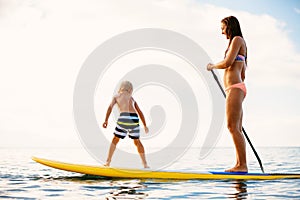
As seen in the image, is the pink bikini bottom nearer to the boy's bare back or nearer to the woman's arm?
the woman's arm

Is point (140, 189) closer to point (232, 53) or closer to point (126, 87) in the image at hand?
point (126, 87)

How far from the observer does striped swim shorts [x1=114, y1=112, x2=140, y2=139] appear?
24.6 feet

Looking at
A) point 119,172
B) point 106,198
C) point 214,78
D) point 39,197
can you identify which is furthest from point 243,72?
point 39,197

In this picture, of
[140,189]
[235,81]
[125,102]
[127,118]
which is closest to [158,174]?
[140,189]

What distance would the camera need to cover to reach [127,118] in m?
7.58

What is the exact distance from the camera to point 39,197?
16.3 feet

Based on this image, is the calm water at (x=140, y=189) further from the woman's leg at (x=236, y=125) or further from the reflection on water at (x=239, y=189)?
A: the woman's leg at (x=236, y=125)

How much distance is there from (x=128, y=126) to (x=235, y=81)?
2147mm

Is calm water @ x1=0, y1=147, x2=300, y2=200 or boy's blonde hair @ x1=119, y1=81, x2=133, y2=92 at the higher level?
boy's blonde hair @ x1=119, y1=81, x2=133, y2=92

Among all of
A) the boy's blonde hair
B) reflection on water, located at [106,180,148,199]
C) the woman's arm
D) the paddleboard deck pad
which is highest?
the woman's arm

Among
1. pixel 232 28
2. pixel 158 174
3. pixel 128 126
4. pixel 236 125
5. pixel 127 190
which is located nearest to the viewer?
pixel 127 190

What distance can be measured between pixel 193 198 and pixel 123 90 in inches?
129

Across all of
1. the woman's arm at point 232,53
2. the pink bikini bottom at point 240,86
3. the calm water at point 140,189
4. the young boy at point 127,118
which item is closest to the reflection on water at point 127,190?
the calm water at point 140,189

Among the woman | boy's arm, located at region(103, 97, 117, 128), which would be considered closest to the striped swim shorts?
boy's arm, located at region(103, 97, 117, 128)
